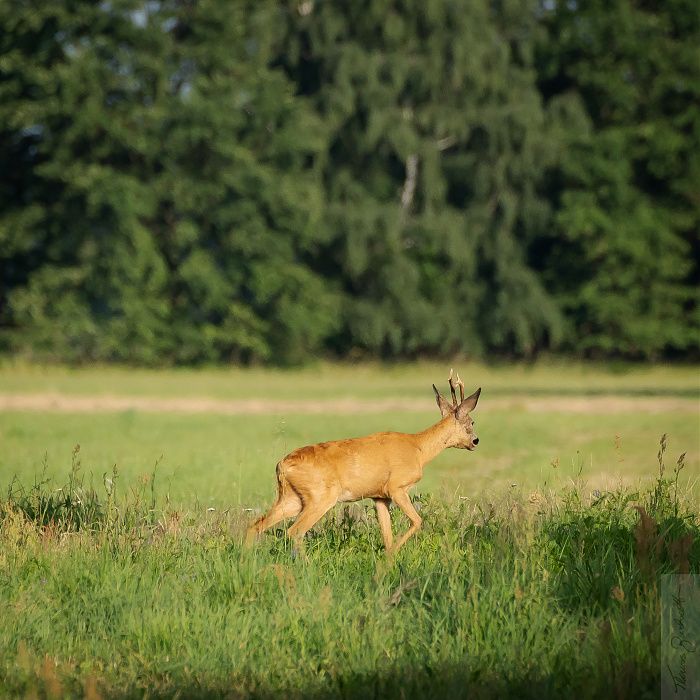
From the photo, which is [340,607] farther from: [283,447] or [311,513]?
[283,447]

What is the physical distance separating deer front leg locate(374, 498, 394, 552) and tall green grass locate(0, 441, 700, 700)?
11 cm

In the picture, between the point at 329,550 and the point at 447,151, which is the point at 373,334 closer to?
the point at 447,151

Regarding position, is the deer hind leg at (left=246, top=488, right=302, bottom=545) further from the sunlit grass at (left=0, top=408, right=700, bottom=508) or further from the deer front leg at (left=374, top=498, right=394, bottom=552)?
the deer front leg at (left=374, top=498, right=394, bottom=552)

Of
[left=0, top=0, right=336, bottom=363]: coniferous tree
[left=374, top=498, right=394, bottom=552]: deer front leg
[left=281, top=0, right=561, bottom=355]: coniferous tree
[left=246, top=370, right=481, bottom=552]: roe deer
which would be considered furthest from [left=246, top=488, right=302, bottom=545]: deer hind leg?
[left=281, top=0, right=561, bottom=355]: coniferous tree

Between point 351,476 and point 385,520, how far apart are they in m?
0.39

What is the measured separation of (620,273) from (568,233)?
3.17 metres

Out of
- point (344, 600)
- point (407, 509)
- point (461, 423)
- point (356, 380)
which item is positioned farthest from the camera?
point (356, 380)

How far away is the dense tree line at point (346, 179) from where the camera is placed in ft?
123

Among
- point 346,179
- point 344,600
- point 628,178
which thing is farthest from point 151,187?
point 344,600

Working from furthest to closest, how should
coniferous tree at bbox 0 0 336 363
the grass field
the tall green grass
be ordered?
coniferous tree at bbox 0 0 336 363 → the grass field → the tall green grass

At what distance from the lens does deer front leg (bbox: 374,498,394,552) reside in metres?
6.11

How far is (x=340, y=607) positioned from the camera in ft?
16.6

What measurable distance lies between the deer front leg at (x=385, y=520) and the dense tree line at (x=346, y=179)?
31.8m

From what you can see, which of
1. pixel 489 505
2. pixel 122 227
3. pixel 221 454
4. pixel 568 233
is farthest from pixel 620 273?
pixel 489 505
